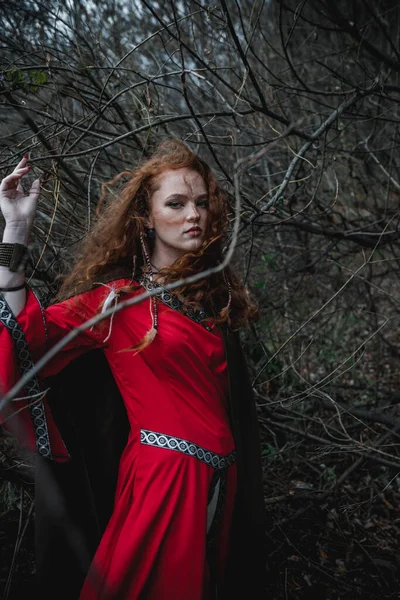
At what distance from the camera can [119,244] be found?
202cm

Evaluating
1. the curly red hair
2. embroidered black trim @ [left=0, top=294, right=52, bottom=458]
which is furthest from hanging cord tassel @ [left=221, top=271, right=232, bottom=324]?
embroidered black trim @ [left=0, top=294, right=52, bottom=458]

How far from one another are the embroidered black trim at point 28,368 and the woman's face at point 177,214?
657mm

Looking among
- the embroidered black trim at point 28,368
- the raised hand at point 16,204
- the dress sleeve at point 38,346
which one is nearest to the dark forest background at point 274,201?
the raised hand at point 16,204

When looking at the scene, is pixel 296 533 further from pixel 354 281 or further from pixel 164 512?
pixel 354 281

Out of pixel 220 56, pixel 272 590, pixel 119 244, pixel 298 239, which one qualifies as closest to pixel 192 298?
pixel 119 244

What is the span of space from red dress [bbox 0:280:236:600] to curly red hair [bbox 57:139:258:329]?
121 millimetres

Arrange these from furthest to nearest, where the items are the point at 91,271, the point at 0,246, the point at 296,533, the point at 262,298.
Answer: the point at 262,298, the point at 296,533, the point at 91,271, the point at 0,246

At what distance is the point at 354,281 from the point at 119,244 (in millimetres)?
2829

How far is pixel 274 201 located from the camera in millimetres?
2021

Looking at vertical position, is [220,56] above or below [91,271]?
above

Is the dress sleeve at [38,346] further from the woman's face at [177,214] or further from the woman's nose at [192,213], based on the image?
the woman's nose at [192,213]

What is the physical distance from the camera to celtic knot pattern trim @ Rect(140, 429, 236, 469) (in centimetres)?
175

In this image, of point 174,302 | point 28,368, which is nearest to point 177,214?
point 174,302

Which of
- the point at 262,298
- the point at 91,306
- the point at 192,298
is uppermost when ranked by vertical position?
the point at 91,306
